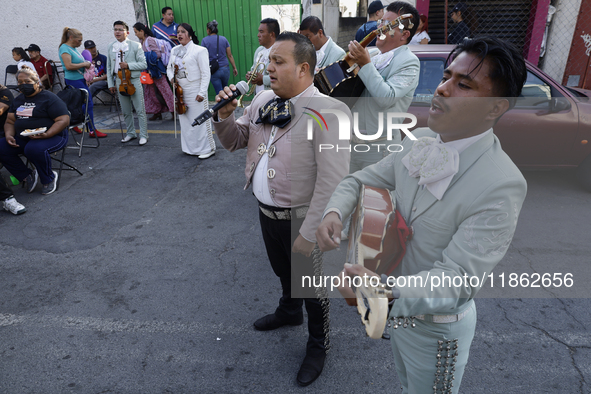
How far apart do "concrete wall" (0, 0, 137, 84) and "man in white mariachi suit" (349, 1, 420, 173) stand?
325 inches

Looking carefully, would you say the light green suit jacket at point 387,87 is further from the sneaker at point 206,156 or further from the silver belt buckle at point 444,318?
the sneaker at point 206,156

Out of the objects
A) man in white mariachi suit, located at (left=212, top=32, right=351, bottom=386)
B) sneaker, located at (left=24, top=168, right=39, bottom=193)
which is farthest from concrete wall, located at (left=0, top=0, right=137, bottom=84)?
man in white mariachi suit, located at (left=212, top=32, right=351, bottom=386)

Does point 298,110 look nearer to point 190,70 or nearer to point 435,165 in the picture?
point 435,165

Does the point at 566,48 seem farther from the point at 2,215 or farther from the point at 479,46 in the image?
the point at 2,215

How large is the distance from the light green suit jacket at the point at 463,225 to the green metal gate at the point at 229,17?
30.2ft

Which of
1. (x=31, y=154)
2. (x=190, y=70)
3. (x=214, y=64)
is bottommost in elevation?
(x=31, y=154)

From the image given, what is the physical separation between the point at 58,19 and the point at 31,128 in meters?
5.90

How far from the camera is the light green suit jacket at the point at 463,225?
1.26 metres

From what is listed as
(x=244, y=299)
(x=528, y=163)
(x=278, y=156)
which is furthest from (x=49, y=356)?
(x=528, y=163)

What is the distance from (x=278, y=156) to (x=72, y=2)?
10.1 m

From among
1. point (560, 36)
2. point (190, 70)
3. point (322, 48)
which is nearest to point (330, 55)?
point (322, 48)

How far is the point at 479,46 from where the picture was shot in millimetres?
1346

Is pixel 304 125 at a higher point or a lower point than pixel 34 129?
higher

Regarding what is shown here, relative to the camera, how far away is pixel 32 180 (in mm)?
5789
